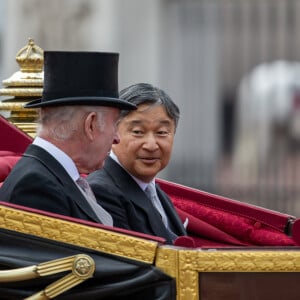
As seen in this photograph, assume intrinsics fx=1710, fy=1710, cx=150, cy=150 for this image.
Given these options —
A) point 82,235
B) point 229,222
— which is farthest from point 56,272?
point 229,222

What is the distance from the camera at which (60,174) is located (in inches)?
175

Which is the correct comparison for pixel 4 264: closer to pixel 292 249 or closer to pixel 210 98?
pixel 292 249

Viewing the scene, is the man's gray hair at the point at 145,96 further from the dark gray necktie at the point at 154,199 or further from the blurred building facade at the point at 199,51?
the blurred building facade at the point at 199,51

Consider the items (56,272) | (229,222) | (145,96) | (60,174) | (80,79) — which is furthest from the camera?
(229,222)

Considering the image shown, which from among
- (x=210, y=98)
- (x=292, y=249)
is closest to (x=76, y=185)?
(x=292, y=249)

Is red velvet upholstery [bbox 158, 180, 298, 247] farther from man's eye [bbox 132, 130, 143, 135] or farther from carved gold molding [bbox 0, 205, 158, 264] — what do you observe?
carved gold molding [bbox 0, 205, 158, 264]

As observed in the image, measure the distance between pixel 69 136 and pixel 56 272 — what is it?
0.43 meters

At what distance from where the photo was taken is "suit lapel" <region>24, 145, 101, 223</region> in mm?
4426

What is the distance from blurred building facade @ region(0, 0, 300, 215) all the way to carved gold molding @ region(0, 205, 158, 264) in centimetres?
964

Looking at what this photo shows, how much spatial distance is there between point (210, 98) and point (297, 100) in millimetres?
943

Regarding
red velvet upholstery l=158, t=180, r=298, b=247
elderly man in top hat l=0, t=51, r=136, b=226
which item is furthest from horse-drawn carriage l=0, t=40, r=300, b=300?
red velvet upholstery l=158, t=180, r=298, b=247

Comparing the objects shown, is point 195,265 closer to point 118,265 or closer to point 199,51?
point 118,265

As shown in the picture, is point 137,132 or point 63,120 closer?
point 63,120

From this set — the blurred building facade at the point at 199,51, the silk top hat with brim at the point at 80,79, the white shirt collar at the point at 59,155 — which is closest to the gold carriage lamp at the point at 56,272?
the white shirt collar at the point at 59,155
